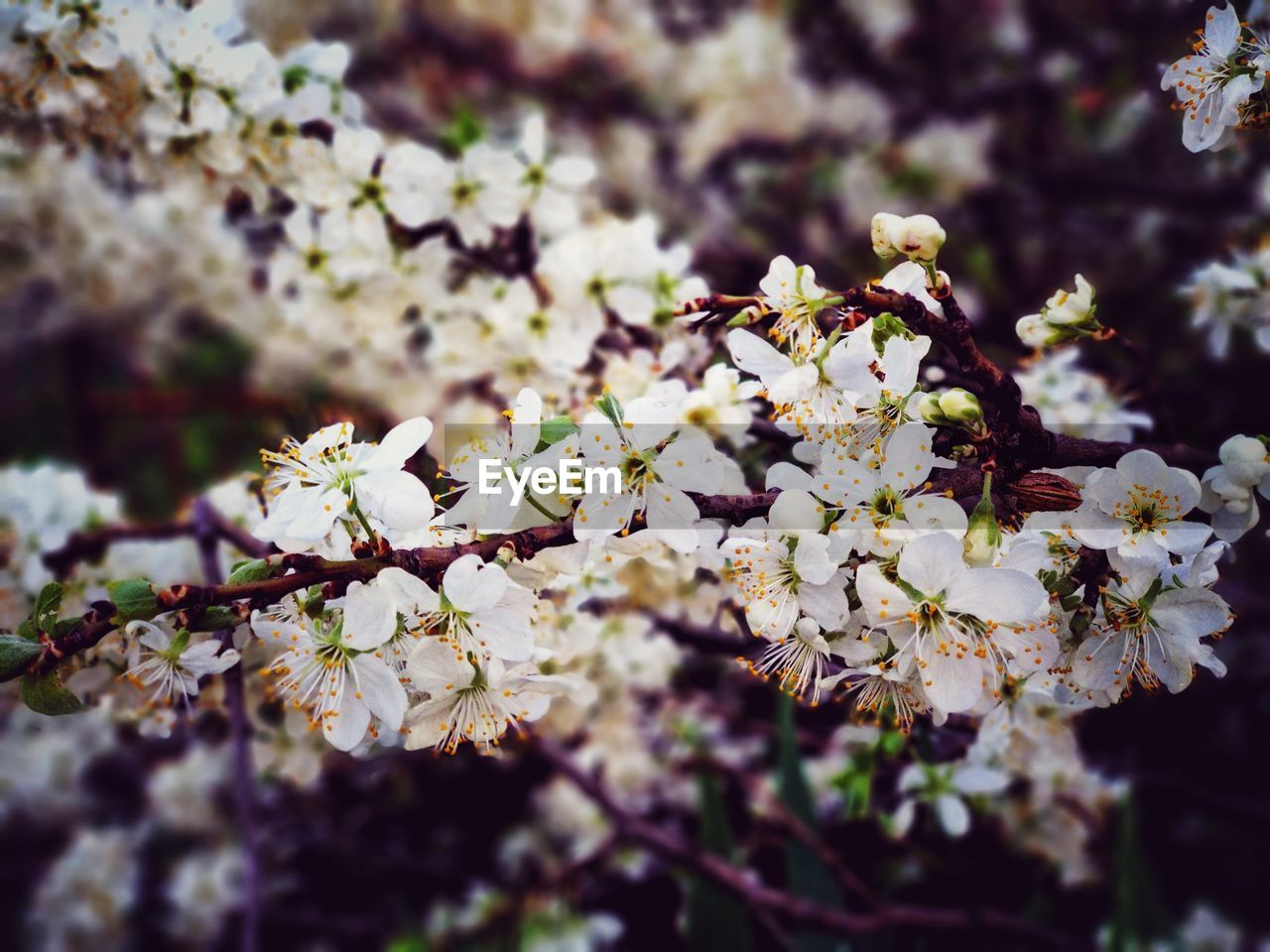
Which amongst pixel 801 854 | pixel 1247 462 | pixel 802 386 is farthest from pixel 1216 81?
pixel 801 854

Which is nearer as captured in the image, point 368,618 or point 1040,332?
point 368,618

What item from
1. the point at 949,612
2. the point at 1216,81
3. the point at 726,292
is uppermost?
the point at 726,292

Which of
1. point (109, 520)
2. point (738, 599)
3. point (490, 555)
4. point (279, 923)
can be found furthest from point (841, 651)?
point (279, 923)

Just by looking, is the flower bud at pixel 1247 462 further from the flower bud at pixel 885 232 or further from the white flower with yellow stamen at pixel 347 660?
the white flower with yellow stamen at pixel 347 660

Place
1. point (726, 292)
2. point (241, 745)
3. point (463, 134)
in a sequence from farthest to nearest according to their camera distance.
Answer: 1. point (726, 292)
2. point (463, 134)
3. point (241, 745)

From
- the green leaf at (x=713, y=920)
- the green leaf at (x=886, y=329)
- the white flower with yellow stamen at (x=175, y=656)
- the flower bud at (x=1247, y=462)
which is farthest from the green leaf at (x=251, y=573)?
the green leaf at (x=713, y=920)

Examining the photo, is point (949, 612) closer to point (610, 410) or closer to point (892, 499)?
point (892, 499)
